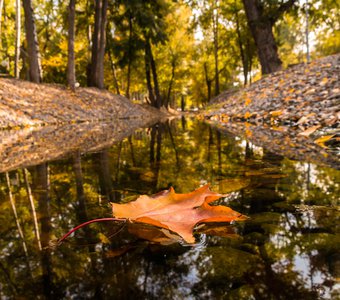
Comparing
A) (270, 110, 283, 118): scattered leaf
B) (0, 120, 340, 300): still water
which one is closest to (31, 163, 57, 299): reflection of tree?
(0, 120, 340, 300): still water

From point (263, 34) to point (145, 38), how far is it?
1024cm

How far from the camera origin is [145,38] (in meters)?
19.6

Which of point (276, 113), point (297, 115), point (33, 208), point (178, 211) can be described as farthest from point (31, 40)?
point (178, 211)

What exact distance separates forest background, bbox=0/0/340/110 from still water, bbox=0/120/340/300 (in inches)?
345

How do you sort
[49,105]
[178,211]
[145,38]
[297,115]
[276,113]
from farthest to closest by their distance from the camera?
[145,38] → [49,105] → [276,113] → [297,115] → [178,211]

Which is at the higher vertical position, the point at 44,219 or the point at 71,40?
the point at 71,40

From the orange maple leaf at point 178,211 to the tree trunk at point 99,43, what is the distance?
13.5 metres

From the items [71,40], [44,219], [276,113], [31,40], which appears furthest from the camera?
[71,40]

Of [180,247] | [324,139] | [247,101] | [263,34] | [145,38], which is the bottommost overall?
[180,247]

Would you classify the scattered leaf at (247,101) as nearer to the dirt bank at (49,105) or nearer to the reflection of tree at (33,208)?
the dirt bank at (49,105)

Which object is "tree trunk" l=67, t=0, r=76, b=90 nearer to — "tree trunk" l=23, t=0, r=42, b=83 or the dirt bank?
the dirt bank

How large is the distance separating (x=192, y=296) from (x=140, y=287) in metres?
0.13

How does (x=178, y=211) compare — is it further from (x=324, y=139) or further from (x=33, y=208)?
(x=324, y=139)

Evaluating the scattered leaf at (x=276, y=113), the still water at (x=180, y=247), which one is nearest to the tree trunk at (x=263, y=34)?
the scattered leaf at (x=276, y=113)
